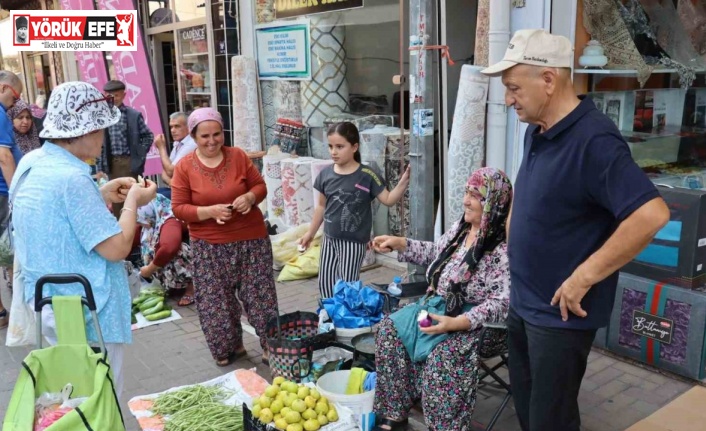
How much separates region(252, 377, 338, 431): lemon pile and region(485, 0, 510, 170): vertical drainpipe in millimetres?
2311

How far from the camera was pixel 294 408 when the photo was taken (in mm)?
3080

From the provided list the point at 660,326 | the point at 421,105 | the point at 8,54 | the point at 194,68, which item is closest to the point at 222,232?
the point at 421,105

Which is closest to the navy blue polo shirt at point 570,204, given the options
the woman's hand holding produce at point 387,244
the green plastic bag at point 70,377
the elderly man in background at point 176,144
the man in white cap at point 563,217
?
the man in white cap at point 563,217

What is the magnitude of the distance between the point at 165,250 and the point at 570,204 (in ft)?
13.3

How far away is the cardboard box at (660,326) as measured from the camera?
3.65 metres

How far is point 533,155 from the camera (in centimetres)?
236

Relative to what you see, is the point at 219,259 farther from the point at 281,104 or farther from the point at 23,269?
the point at 281,104

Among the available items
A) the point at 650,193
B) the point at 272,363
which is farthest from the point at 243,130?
the point at 650,193

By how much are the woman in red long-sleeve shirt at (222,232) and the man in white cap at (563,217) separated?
208 centimetres

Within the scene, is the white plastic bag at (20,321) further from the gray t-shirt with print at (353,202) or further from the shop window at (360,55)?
the shop window at (360,55)

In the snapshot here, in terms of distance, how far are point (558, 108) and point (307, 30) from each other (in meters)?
5.14

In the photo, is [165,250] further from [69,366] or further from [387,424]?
[387,424]

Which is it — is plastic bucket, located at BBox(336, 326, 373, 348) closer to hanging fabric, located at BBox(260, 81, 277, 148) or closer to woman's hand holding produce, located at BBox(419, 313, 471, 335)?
woman's hand holding produce, located at BBox(419, 313, 471, 335)

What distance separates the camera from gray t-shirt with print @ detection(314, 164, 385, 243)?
169 inches
